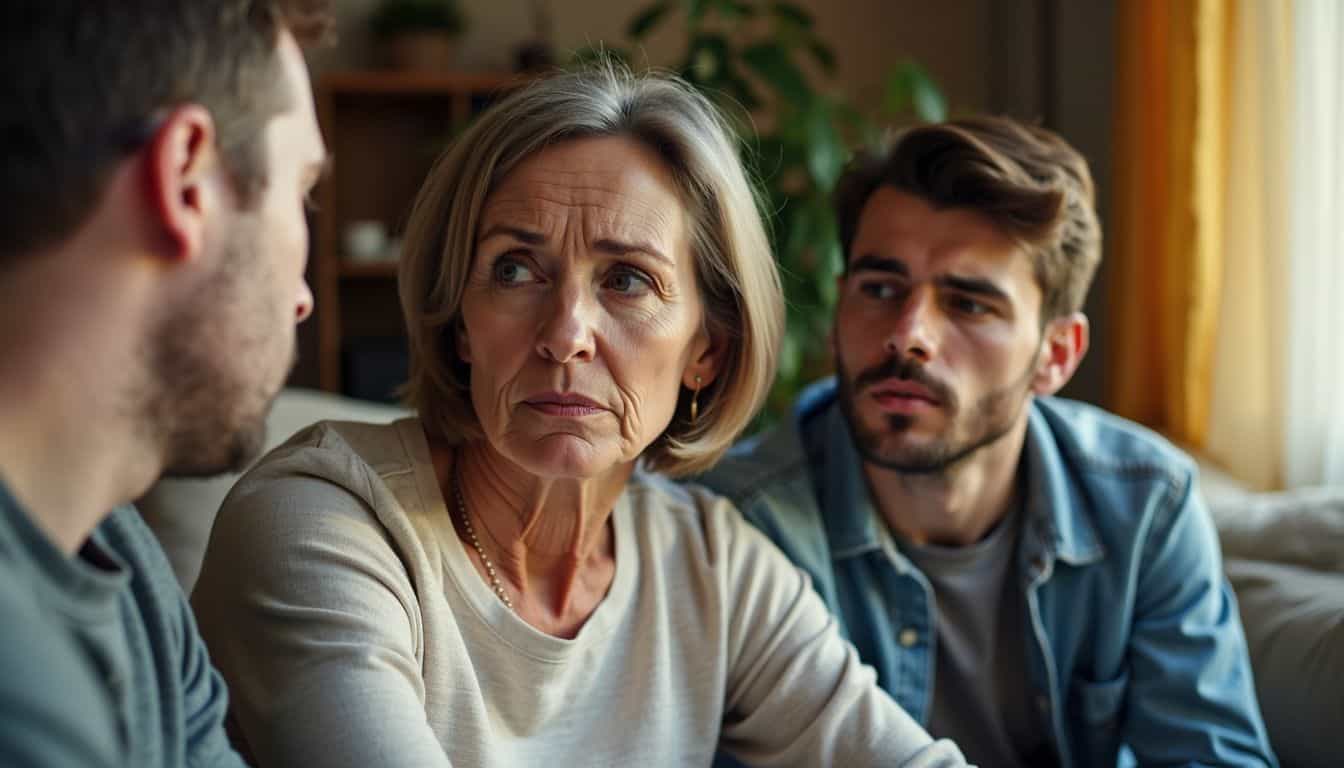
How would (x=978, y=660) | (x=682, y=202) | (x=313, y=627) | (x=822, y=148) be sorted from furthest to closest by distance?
(x=822, y=148)
(x=978, y=660)
(x=682, y=202)
(x=313, y=627)

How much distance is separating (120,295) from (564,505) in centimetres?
69

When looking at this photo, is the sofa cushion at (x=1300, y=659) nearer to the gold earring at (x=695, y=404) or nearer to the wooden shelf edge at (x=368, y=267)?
the gold earring at (x=695, y=404)

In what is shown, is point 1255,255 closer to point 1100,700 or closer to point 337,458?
point 1100,700

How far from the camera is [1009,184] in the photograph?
1.71 m

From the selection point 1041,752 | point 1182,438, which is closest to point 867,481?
point 1041,752

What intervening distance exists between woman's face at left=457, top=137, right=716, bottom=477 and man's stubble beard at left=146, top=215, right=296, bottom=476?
1.39ft

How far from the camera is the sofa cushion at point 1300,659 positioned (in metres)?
1.70

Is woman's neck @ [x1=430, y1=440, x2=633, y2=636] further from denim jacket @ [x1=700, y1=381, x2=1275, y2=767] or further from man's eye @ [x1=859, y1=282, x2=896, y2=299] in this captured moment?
man's eye @ [x1=859, y1=282, x2=896, y2=299]

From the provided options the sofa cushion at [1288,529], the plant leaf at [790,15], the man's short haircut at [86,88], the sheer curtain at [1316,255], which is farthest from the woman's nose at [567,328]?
the plant leaf at [790,15]

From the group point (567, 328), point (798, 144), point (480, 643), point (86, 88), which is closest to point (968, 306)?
point (567, 328)

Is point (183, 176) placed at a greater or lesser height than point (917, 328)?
greater

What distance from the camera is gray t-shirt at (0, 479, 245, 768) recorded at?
66cm

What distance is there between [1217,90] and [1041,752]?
1.97m

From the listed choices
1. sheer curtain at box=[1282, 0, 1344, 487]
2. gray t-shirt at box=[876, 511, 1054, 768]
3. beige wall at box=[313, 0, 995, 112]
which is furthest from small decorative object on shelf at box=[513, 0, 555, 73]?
gray t-shirt at box=[876, 511, 1054, 768]
